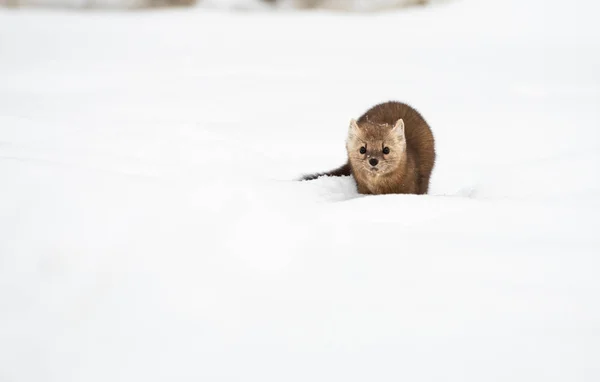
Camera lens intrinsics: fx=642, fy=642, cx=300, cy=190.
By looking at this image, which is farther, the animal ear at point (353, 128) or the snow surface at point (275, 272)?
the animal ear at point (353, 128)

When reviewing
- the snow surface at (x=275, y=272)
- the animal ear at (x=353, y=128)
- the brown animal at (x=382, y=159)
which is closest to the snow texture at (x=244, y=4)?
the snow surface at (x=275, y=272)

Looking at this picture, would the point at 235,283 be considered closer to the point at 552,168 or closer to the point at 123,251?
the point at 123,251

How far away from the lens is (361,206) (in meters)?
3.06

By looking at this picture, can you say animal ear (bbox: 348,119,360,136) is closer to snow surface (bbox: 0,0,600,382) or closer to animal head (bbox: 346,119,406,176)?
animal head (bbox: 346,119,406,176)

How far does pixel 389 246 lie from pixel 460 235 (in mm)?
330

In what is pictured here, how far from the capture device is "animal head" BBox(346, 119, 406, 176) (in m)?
3.71

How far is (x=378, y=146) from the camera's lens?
12.2 feet

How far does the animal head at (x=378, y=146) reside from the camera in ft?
12.2

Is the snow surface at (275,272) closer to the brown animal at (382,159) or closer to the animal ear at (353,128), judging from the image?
the brown animal at (382,159)

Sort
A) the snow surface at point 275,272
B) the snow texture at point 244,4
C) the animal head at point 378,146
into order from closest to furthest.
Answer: the snow surface at point 275,272, the animal head at point 378,146, the snow texture at point 244,4

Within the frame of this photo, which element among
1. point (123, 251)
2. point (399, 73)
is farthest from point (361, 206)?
point (399, 73)

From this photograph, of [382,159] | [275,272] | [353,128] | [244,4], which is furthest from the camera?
[244,4]

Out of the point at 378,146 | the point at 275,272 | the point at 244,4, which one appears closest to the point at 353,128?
the point at 378,146

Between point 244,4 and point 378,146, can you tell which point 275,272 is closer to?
point 378,146
